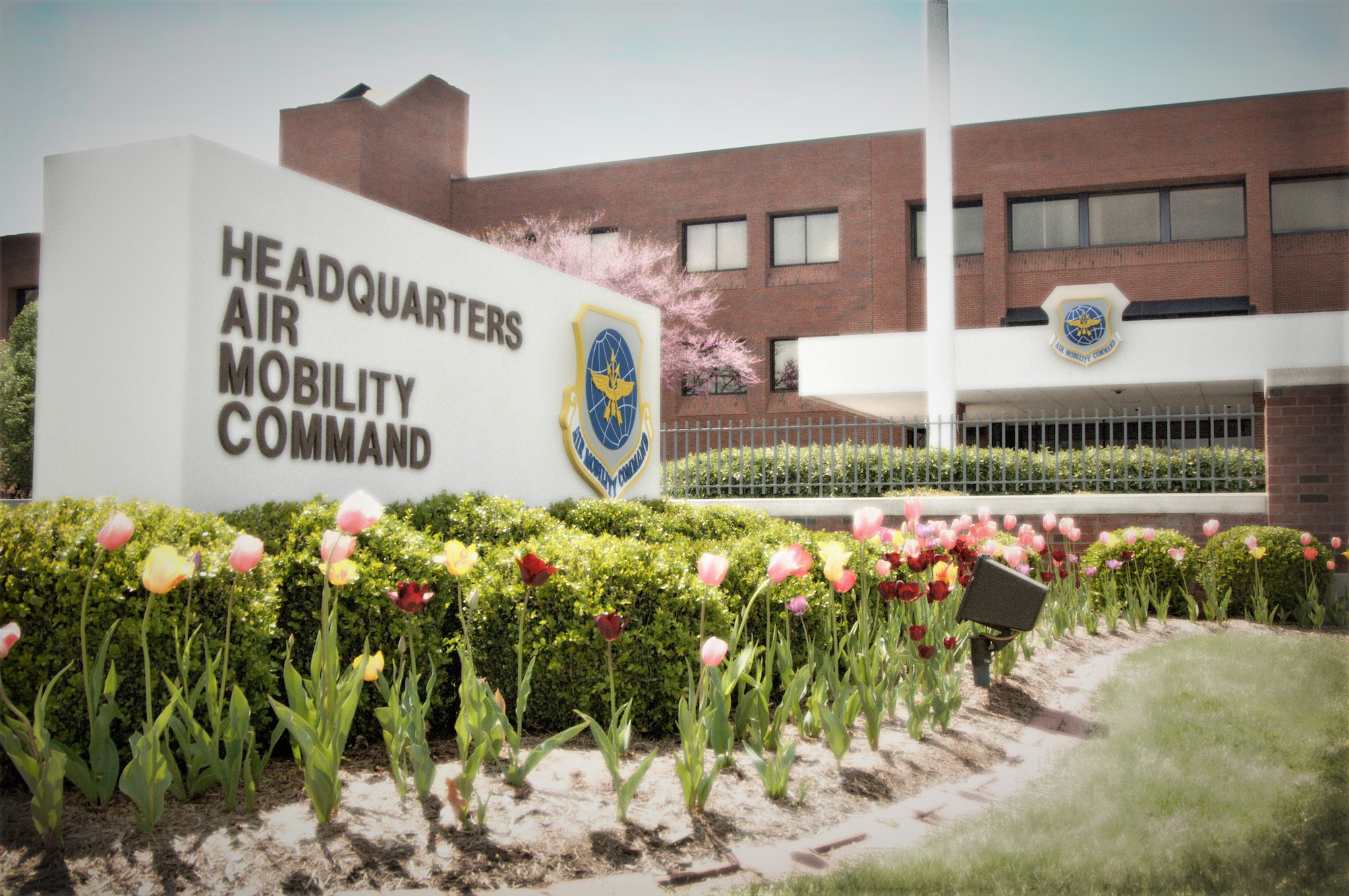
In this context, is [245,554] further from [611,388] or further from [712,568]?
[611,388]

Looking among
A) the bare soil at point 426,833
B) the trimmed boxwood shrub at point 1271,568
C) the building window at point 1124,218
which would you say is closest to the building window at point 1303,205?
the building window at point 1124,218

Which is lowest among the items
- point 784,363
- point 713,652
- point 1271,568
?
point 1271,568

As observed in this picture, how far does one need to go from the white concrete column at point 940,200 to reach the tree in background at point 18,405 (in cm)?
1706

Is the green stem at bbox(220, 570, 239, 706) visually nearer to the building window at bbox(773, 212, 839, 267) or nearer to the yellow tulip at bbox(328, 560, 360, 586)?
the yellow tulip at bbox(328, 560, 360, 586)

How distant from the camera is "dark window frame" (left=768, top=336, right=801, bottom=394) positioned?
1093 inches

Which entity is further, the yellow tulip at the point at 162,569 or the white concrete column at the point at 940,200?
the white concrete column at the point at 940,200

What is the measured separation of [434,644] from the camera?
14.2ft

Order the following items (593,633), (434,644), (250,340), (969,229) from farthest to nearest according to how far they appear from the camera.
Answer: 1. (969,229)
2. (250,340)
3. (434,644)
4. (593,633)

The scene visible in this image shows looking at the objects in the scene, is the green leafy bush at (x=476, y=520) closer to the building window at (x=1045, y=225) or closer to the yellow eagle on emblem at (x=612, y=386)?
the yellow eagle on emblem at (x=612, y=386)

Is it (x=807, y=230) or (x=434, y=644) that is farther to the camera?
(x=807, y=230)

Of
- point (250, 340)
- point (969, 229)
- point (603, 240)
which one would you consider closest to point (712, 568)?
point (250, 340)

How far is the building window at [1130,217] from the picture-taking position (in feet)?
81.8

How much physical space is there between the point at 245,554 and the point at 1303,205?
2799 cm

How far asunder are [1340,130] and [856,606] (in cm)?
2255
